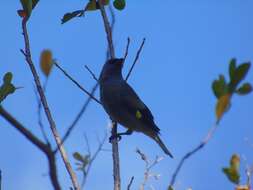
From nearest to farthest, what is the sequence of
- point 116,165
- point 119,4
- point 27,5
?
point 27,5 < point 116,165 < point 119,4

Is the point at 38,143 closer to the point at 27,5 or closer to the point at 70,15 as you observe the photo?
the point at 27,5

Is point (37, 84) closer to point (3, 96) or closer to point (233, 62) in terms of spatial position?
point (3, 96)

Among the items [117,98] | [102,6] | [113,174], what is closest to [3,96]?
[113,174]

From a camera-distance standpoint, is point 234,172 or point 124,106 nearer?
point 234,172

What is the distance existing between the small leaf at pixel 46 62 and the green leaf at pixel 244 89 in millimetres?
576

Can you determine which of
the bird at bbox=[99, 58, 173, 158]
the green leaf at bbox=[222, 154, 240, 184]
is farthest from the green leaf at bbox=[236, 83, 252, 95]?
the bird at bbox=[99, 58, 173, 158]

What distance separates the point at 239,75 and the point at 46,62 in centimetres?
58

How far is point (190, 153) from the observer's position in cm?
147

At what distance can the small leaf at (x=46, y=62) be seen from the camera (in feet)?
4.68

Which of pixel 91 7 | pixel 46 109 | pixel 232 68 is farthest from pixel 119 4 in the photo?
pixel 232 68

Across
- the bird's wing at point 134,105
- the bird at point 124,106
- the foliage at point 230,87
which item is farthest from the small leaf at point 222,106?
the bird's wing at point 134,105

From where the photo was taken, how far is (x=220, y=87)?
1.52 metres

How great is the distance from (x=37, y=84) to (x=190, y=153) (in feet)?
4.85

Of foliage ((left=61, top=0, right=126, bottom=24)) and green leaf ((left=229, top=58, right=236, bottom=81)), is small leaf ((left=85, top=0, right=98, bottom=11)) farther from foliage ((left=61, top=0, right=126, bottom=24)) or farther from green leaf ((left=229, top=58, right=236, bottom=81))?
green leaf ((left=229, top=58, right=236, bottom=81))
